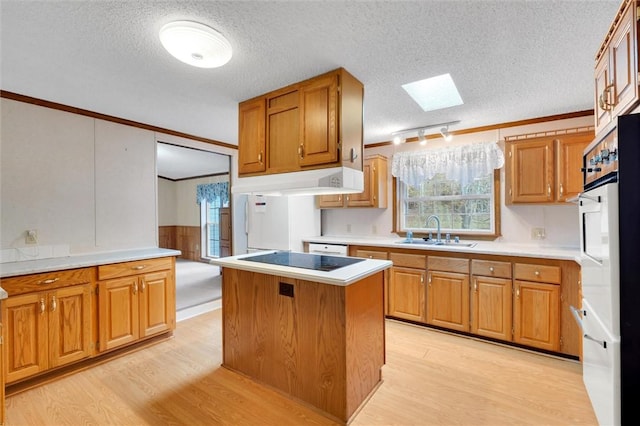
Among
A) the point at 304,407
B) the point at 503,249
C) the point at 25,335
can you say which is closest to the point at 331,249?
the point at 503,249

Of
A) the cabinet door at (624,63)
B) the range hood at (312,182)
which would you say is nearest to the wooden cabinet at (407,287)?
the range hood at (312,182)

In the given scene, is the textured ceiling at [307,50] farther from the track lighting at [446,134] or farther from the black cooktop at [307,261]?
the black cooktop at [307,261]

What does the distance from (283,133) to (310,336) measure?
159 centimetres

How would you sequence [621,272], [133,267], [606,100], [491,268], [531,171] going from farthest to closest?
[531,171] < [491,268] < [133,267] < [606,100] < [621,272]

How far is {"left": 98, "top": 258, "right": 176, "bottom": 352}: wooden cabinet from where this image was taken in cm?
251

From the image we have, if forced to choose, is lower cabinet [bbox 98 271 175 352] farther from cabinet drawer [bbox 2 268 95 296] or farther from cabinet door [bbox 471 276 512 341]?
cabinet door [bbox 471 276 512 341]

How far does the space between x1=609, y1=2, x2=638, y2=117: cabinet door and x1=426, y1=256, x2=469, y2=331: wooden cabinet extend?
1836 millimetres

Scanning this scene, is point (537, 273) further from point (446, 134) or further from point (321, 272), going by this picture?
point (321, 272)

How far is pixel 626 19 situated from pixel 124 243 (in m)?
4.13

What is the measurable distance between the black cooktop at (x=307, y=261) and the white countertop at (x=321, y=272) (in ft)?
0.27

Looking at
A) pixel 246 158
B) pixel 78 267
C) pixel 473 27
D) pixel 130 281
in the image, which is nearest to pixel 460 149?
pixel 473 27

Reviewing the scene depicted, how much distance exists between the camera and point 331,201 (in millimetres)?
4203

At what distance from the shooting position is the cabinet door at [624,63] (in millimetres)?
1251

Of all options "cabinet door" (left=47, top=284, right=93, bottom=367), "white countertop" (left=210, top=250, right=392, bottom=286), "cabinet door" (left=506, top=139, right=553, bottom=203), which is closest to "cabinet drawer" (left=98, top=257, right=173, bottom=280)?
"cabinet door" (left=47, top=284, right=93, bottom=367)
